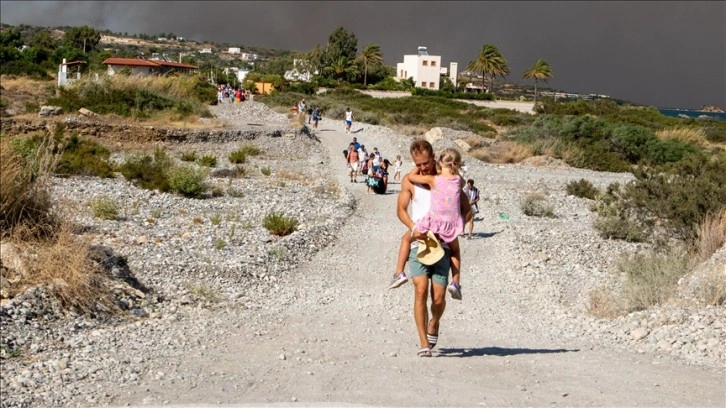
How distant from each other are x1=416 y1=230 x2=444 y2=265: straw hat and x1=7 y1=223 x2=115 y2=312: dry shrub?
3.98 meters

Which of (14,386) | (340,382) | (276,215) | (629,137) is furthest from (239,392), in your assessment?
(629,137)

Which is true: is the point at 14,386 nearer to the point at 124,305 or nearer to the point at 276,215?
the point at 124,305

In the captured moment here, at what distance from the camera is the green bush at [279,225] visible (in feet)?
53.0

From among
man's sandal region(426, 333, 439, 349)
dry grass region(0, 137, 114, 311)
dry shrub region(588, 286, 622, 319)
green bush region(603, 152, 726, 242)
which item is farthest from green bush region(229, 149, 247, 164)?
man's sandal region(426, 333, 439, 349)

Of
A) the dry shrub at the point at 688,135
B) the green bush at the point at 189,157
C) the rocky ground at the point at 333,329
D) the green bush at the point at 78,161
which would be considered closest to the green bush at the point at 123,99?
the green bush at the point at 189,157

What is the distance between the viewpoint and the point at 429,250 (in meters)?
7.37

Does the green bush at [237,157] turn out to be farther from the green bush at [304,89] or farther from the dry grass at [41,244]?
the green bush at [304,89]

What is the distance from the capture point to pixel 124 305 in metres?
9.84

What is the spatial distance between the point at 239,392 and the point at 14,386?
1.76 metres

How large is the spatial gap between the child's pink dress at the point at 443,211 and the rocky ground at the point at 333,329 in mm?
1171

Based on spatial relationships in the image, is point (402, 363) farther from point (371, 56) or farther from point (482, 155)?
point (371, 56)

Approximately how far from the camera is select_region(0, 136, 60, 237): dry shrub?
1070cm

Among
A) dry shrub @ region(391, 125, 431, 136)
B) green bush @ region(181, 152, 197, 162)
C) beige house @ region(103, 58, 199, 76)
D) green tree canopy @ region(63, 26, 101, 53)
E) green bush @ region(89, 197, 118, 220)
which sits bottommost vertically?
green bush @ region(181, 152, 197, 162)

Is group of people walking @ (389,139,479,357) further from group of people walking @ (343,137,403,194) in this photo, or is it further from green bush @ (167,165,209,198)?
group of people walking @ (343,137,403,194)
